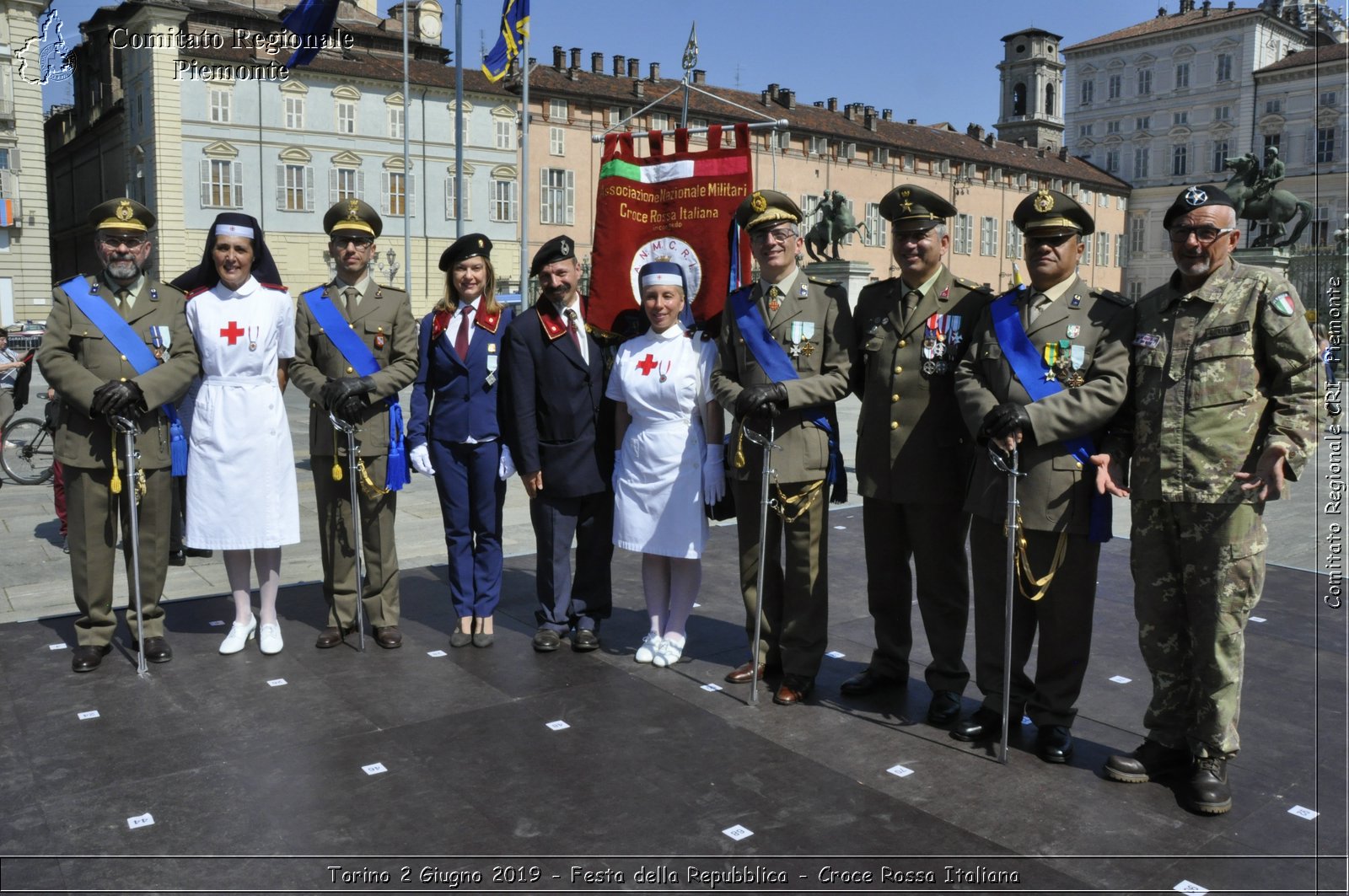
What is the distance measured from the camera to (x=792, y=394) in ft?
14.5

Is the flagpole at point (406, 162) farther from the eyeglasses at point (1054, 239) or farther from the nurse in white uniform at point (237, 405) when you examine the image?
the eyeglasses at point (1054, 239)

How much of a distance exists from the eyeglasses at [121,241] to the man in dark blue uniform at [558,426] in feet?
5.67

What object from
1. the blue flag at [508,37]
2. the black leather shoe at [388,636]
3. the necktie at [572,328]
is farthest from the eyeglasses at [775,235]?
the blue flag at [508,37]

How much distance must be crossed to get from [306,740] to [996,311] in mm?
3028

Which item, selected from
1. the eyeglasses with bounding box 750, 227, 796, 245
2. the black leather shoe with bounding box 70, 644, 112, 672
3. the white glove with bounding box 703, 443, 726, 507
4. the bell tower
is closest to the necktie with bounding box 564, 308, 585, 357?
the white glove with bounding box 703, 443, 726, 507

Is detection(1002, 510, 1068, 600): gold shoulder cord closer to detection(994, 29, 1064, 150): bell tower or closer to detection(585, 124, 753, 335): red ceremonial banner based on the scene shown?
detection(585, 124, 753, 335): red ceremonial banner

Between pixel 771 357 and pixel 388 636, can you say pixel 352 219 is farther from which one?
pixel 771 357

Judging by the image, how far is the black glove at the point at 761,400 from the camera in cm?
436

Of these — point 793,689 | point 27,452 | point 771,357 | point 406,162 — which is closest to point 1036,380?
point 771,357

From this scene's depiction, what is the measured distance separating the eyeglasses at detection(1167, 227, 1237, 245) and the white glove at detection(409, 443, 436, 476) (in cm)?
341

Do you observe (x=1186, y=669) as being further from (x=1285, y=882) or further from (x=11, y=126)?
(x=11, y=126)

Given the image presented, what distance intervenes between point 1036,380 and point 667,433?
166 cm

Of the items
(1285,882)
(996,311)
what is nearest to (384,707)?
(996,311)

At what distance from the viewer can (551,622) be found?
538cm
